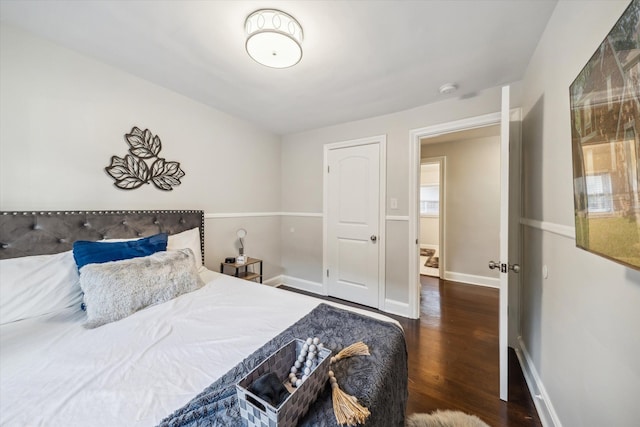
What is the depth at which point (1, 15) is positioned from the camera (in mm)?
1354

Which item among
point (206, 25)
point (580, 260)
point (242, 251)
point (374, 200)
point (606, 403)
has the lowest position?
point (606, 403)

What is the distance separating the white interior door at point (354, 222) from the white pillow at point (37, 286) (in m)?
2.46

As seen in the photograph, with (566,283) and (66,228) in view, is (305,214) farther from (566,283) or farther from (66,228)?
(566,283)

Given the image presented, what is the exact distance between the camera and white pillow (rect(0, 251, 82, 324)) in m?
1.20

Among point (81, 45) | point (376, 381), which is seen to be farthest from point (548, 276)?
point (81, 45)

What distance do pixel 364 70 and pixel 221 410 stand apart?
2264 mm

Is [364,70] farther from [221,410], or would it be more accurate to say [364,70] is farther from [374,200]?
[221,410]

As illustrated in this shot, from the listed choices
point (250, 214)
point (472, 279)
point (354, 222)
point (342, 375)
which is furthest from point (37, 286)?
point (472, 279)

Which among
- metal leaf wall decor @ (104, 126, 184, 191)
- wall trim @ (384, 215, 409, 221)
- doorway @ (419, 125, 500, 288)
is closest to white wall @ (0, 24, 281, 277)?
metal leaf wall decor @ (104, 126, 184, 191)

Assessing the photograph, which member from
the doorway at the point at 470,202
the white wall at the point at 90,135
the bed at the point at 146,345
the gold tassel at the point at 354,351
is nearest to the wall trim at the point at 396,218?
the bed at the point at 146,345

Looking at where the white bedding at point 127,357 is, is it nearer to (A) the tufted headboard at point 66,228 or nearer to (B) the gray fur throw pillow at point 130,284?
(B) the gray fur throw pillow at point 130,284

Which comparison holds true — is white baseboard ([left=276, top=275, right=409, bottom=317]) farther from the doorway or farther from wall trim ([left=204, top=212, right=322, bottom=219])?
the doorway

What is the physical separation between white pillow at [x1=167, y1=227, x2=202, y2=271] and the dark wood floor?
82.8 inches

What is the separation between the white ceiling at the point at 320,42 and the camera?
128 centimetres
